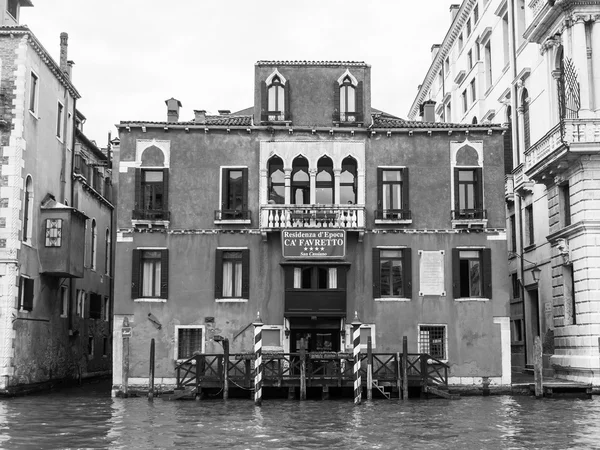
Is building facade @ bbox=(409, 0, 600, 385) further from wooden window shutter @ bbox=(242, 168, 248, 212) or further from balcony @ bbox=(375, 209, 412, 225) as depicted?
wooden window shutter @ bbox=(242, 168, 248, 212)

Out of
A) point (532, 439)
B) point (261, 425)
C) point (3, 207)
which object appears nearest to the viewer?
point (532, 439)

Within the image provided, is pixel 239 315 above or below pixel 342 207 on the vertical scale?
below

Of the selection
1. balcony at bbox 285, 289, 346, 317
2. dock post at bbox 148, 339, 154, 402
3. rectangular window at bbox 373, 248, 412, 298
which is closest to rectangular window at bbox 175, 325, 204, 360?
dock post at bbox 148, 339, 154, 402

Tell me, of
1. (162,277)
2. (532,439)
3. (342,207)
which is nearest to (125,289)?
(162,277)

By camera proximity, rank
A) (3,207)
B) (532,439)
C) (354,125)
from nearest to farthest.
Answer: (532,439) → (3,207) → (354,125)

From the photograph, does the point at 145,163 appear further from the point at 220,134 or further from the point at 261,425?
the point at 261,425

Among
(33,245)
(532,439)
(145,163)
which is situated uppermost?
(145,163)

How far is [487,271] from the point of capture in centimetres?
2762

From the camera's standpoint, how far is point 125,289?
27.5 metres

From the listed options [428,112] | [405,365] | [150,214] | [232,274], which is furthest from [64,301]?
[428,112]

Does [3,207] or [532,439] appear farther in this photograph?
[3,207]

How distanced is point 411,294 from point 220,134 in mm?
8251

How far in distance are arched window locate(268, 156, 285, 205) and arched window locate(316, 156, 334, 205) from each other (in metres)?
1.20

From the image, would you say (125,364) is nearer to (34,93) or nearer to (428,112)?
(34,93)
